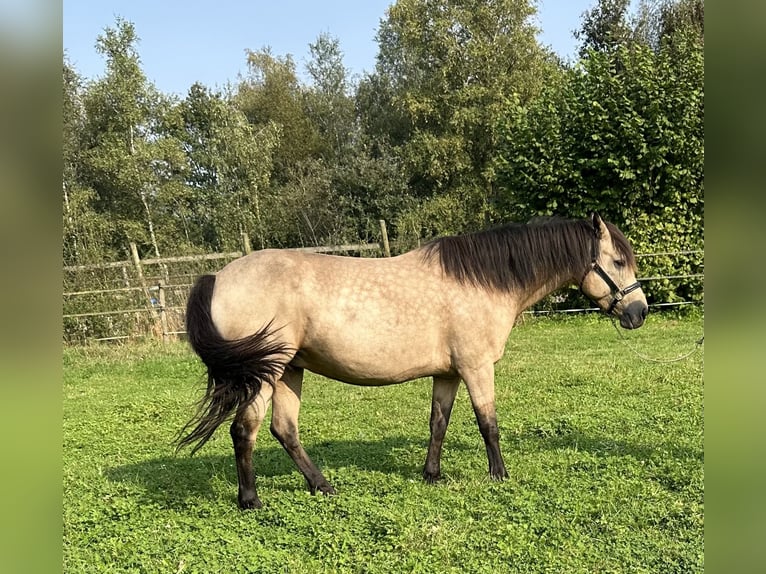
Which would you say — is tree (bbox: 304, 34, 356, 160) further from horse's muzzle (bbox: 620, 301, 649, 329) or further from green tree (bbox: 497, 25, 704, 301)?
horse's muzzle (bbox: 620, 301, 649, 329)

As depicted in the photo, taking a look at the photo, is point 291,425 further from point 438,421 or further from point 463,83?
point 463,83

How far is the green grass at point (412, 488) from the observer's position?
11.0 feet

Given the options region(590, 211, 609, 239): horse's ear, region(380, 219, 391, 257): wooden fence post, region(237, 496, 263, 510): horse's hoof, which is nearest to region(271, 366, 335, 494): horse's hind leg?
region(237, 496, 263, 510): horse's hoof

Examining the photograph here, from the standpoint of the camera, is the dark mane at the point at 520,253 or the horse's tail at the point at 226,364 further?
the dark mane at the point at 520,253

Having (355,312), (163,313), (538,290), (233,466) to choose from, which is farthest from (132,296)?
(538,290)

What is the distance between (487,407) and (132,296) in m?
10.1

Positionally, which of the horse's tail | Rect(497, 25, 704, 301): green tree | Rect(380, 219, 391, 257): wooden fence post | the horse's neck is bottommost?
the horse's tail

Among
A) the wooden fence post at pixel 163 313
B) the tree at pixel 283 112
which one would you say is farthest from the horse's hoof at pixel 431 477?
the tree at pixel 283 112

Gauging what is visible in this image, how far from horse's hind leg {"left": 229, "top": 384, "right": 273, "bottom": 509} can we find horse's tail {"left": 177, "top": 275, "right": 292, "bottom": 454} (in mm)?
163

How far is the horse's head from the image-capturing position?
464 centimetres

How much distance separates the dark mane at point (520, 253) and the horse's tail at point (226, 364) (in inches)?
58.5

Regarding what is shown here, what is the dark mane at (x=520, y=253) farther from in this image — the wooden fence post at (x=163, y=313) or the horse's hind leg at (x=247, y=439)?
the wooden fence post at (x=163, y=313)
